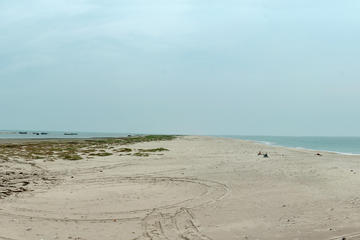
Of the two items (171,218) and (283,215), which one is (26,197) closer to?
(171,218)

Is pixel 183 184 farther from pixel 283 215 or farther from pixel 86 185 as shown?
pixel 283 215

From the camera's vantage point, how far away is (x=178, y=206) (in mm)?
10805

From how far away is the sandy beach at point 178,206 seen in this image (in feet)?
26.9

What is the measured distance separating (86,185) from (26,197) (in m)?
2.98

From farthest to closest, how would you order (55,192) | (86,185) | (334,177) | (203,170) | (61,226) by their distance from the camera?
(203,170)
(334,177)
(86,185)
(55,192)
(61,226)

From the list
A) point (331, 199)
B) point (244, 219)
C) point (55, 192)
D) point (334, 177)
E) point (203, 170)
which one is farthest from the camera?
point (203, 170)

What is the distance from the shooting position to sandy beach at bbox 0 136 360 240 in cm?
821

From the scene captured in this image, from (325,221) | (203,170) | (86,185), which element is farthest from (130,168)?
(325,221)

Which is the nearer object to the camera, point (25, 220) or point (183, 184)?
point (25, 220)

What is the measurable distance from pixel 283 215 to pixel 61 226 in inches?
245

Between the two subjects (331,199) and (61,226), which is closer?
(61,226)

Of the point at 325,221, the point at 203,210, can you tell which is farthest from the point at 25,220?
the point at 325,221

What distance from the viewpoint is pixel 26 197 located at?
12.0 m

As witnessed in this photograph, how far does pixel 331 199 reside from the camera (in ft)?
38.3
